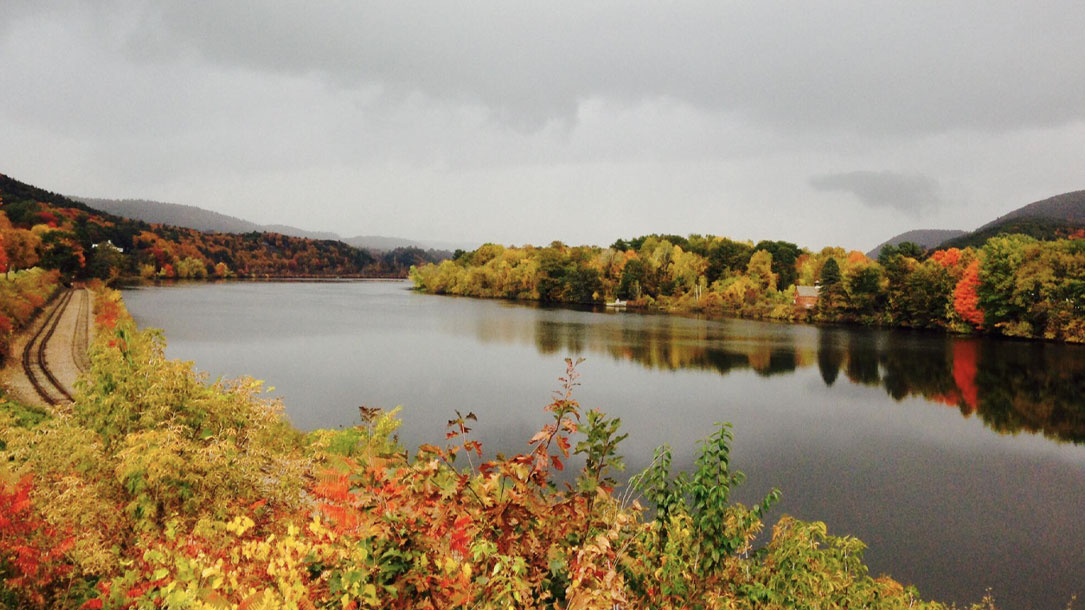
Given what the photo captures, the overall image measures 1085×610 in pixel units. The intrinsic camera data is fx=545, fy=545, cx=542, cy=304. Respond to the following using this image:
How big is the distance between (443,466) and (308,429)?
52.8ft

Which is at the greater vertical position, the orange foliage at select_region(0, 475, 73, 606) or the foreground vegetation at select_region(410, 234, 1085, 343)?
the foreground vegetation at select_region(410, 234, 1085, 343)

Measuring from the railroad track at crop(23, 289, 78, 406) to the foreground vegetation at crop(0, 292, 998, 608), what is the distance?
10.4 meters

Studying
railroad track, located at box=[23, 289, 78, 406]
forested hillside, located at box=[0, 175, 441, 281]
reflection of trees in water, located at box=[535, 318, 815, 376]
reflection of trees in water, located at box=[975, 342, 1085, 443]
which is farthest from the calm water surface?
forested hillside, located at box=[0, 175, 441, 281]

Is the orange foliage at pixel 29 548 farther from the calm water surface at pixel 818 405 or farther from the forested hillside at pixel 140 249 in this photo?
the forested hillside at pixel 140 249

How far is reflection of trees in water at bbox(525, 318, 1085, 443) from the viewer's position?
21.5m

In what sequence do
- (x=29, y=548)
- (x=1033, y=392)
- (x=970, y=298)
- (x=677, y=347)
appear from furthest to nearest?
(x=970, y=298)
(x=677, y=347)
(x=1033, y=392)
(x=29, y=548)

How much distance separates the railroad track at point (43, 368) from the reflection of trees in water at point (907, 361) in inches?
894

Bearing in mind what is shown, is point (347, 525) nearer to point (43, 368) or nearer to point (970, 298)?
point (43, 368)

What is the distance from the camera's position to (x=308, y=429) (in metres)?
16.9

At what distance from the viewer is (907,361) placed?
1217 inches

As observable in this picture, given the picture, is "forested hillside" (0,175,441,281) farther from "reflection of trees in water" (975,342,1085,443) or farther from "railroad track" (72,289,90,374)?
"reflection of trees in water" (975,342,1085,443)

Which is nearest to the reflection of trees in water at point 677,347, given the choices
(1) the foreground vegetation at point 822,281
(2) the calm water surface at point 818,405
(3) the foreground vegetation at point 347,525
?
(2) the calm water surface at point 818,405

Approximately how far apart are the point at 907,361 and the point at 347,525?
34938 mm

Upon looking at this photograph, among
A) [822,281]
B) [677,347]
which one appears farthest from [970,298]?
[677,347]
